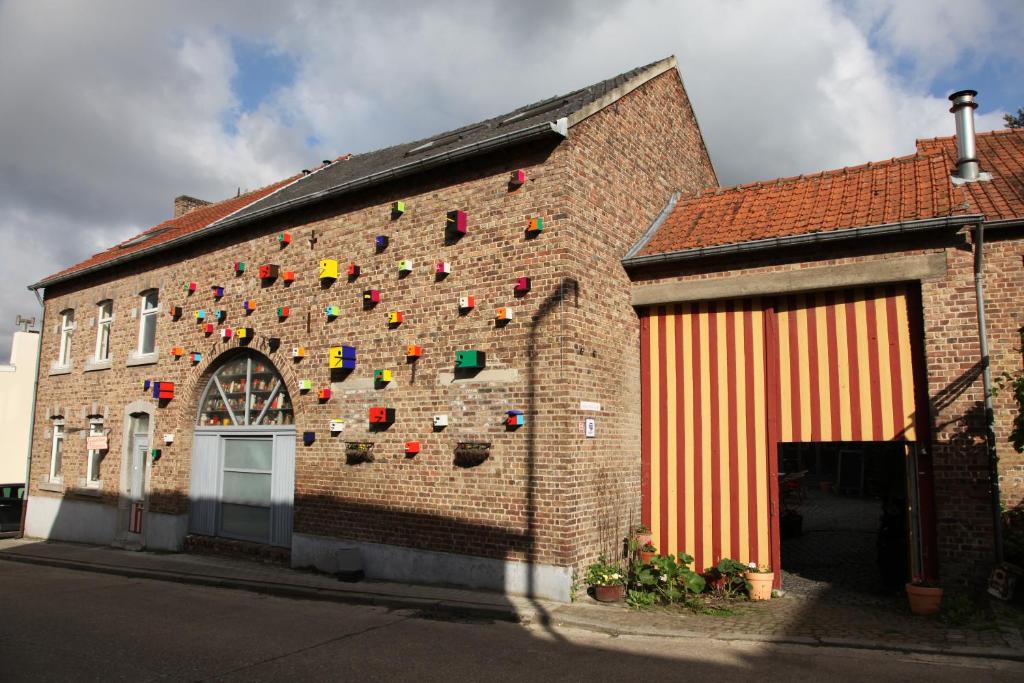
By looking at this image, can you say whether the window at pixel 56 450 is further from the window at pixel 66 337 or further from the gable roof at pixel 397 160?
the gable roof at pixel 397 160

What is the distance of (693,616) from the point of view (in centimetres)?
848

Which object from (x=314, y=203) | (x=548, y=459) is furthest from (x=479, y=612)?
(x=314, y=203)

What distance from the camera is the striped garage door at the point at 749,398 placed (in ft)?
30.1

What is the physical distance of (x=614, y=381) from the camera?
10.2 meters

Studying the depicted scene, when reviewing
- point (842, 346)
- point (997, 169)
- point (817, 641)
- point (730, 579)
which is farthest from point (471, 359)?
point (997, 169)

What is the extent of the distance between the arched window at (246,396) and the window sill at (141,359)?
183 cm

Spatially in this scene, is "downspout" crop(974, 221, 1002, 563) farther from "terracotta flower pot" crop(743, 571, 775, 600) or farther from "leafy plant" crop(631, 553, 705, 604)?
"leafy plant" crop(631, 553, 705, 604)

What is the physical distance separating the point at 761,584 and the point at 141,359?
42.7ft

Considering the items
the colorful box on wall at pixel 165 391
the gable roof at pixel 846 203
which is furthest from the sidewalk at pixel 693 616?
the gable roof at pixel 846 203

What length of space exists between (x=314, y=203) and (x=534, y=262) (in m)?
4.76

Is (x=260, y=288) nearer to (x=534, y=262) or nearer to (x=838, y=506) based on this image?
(x=534, y=262)

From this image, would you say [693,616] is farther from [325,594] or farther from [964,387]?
Answer: [325,594]

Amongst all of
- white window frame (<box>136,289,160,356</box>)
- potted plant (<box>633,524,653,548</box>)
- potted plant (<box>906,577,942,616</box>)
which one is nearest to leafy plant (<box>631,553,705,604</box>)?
potted plant (<box>633,524,653,548</box>)

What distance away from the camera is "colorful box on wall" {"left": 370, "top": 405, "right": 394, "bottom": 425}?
35.1 ft
